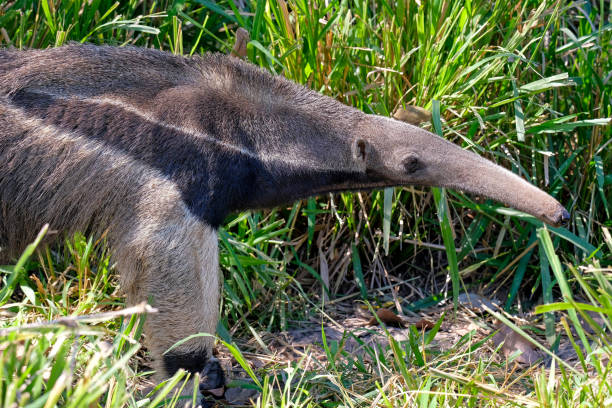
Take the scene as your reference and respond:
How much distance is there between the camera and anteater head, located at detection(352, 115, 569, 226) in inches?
153

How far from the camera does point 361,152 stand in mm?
4027

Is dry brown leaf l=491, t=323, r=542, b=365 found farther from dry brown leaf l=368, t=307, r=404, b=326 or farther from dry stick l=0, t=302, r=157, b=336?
dry stick l=0, t=302, r=157, b=336

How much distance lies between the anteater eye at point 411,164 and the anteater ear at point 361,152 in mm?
199

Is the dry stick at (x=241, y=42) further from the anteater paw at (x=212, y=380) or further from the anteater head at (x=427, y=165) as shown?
the anteater paw at (x=212, y=380)

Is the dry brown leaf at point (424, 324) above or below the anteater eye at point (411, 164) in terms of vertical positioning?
below

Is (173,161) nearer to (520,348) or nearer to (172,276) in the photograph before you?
(172,276)

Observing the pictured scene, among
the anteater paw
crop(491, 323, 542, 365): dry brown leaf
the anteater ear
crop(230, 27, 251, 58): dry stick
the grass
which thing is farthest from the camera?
crop(230, 27, 251, 58): dry stick

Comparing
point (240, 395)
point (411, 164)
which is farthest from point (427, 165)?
point (240, 395)

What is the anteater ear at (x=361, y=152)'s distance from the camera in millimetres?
4000

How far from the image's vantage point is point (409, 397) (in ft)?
11.0

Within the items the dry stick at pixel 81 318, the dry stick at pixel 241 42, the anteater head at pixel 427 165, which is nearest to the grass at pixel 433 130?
the dry stick at pixel 241 42

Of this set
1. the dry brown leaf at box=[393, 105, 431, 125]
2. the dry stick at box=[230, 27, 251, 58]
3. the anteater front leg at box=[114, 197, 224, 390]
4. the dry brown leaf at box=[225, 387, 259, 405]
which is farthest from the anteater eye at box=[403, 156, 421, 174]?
the dry stick at box=[230, 27, 251, 58]

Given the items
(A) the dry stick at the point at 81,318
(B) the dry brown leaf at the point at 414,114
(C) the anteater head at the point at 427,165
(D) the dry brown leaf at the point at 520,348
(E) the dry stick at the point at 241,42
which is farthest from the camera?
(E) the dry stick at the point at 241,42

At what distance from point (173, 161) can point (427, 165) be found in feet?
4.15
